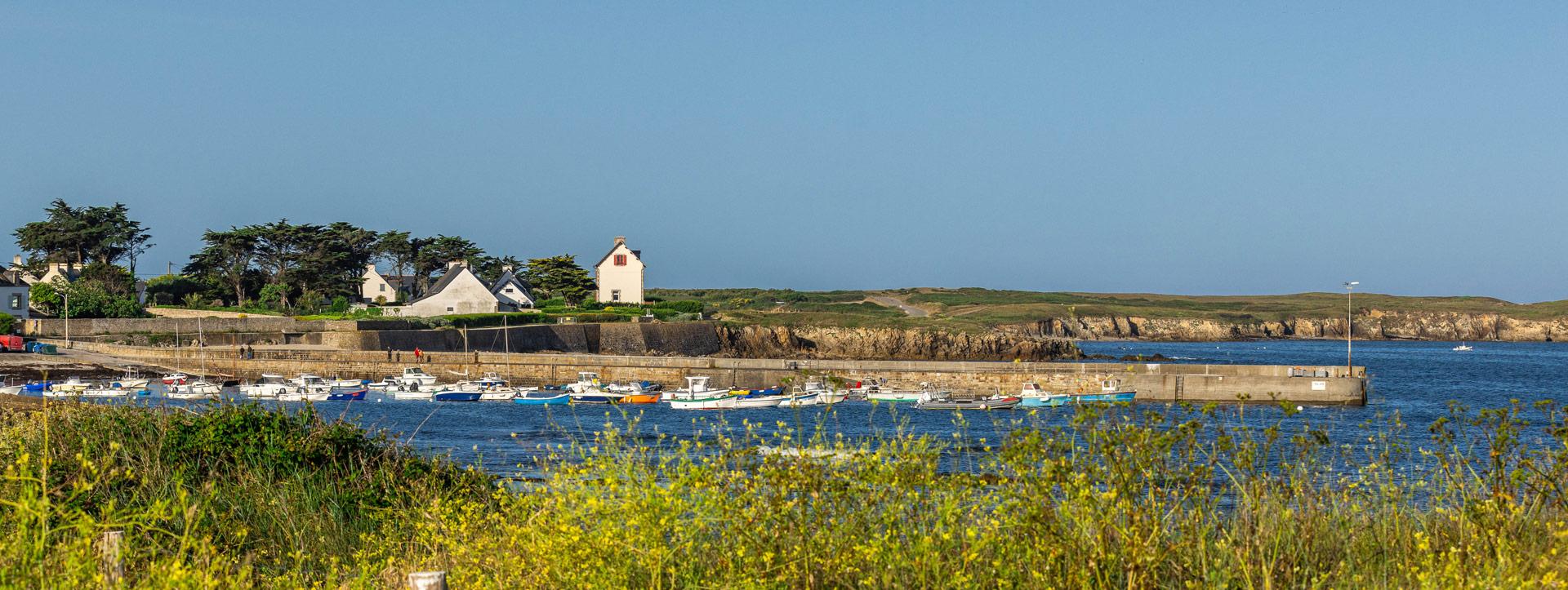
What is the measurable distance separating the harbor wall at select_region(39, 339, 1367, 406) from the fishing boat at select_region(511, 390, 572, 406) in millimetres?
7066

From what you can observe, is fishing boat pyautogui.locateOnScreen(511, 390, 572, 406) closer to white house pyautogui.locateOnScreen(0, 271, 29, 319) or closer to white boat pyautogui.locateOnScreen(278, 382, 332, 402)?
white boat pyautogui.locateOnScreen(278, 382, 332, 402)

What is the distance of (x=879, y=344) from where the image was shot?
84.6 meters

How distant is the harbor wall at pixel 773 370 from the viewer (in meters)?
44.7

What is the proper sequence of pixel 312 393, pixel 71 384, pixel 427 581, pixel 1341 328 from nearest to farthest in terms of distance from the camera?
pixel 427 581 → pixel 71 384 → pixel 312 393 → pixel 1341 328

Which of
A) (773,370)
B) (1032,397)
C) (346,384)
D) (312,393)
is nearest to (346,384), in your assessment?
(346,384)

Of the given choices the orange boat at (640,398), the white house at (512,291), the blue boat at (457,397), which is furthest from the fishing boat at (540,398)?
the white house at (512,291)

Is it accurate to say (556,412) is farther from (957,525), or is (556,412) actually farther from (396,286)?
(396,286)

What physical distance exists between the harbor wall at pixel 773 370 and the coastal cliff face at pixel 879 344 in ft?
85.0

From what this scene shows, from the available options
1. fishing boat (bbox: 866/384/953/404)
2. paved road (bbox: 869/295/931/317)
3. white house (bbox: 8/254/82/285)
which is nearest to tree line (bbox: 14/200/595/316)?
white house (bbox: 8/254/82/285)

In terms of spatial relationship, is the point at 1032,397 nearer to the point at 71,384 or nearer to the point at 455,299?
the point at 71,384

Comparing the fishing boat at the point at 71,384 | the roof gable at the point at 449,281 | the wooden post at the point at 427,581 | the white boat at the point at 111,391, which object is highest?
the roof gable at the point at 449,281

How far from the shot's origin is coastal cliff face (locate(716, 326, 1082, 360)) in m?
82.2

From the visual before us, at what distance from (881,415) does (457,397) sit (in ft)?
53.9

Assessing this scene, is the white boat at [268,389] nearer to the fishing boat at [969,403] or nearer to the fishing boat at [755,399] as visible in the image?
the fishing boat at [755,399]
